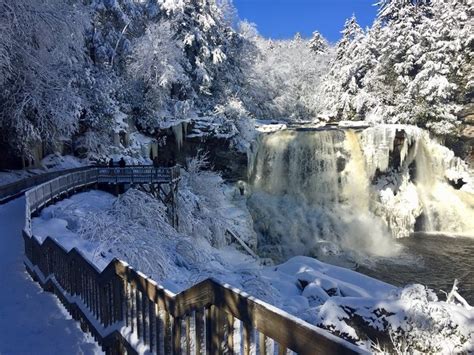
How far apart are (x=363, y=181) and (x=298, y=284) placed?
A: 17953mm

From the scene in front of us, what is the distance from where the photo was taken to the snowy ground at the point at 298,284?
7.29 metres

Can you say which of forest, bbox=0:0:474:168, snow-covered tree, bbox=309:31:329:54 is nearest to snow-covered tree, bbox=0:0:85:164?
forest, bbox=0:0:474:168

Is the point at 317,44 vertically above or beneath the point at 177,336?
above

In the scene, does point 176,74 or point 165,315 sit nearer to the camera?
point 165,315

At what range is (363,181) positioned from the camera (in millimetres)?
28219

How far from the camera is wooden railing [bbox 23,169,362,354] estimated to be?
228 centimetres

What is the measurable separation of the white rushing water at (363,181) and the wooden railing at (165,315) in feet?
66.2

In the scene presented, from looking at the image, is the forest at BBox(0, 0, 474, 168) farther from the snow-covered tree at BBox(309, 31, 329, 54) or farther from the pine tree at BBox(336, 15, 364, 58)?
the snow-covered tree at BBox(309, 31, 329, 54)

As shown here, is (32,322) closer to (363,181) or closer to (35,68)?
(35,68)

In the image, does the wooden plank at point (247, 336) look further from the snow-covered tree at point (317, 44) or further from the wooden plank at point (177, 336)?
the snow-covered tree at point (317, 44)

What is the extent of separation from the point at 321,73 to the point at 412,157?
3792 centimetres

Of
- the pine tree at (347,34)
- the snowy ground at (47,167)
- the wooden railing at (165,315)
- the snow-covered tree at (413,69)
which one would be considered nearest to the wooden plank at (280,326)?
the wooden railing at (165,315)

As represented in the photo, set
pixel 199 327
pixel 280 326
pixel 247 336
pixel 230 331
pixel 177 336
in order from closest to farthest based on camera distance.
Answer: pixel 280 326 < pixel 247 336 < pixel 230 331 < pixel 199 327 < pixel 177 336

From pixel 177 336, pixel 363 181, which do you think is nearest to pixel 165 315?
pixel 177 336
